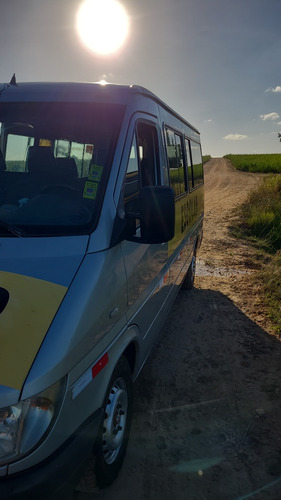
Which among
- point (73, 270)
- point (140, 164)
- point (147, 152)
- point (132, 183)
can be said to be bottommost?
point (73, 270)

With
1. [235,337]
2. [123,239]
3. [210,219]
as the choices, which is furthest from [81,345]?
A: [210,219]

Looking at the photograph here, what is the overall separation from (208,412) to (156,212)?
2.06 metres

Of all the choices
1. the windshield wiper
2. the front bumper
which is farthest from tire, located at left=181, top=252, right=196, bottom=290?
the front bumper

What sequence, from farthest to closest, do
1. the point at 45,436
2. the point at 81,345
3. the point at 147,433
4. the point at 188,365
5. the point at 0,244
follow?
the point at 188,365, the point at 147,433, the point at 0,244, the point at 81,345, the point at 45,436

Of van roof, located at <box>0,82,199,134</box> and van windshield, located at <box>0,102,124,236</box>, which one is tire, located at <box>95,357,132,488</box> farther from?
van roof, located at <box>0,82,199,134</box>

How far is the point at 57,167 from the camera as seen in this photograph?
2488 millimetres

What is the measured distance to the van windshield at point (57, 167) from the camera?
223cm

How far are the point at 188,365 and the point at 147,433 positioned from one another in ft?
3.67

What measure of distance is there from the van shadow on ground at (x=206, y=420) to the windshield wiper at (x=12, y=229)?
5.85 ft

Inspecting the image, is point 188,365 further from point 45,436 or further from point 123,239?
point 45,436

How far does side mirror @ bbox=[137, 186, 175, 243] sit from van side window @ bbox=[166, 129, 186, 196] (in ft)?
5.37

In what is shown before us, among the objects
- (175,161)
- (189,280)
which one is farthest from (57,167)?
(189,280)

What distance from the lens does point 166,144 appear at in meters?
3.57

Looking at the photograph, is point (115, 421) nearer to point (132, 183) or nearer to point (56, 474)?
point (56, 474)
